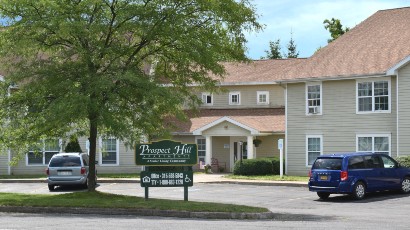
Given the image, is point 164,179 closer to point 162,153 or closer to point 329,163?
point 162,153

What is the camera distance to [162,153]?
20328 millimetres

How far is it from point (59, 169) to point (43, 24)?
10.5 meters

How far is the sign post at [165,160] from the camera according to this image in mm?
20203

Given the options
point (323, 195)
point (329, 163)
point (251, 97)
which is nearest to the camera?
point (329, 163)

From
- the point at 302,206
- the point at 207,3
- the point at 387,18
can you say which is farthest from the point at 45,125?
the point at 387,18

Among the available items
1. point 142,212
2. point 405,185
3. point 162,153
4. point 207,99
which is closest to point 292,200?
point 405,185

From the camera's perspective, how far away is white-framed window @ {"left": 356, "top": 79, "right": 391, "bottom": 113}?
3144cm

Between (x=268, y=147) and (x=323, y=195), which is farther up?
(x=268, y=147)

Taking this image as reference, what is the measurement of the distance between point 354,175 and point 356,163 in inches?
20.7

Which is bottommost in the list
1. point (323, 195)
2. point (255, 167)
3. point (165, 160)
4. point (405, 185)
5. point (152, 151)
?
point (323, 195)

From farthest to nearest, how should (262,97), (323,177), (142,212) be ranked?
(262,97) < (323,177) < (142,212)

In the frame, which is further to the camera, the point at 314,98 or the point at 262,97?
the point at 262,97

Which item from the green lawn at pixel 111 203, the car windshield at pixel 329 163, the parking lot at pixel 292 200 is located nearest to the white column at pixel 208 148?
the parking lot at pixel 292 200

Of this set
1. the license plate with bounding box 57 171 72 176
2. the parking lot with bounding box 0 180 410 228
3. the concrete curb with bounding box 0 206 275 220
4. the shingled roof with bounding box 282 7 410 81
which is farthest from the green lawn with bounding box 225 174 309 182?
the concrete curb with bounding box 0 206 275 220
